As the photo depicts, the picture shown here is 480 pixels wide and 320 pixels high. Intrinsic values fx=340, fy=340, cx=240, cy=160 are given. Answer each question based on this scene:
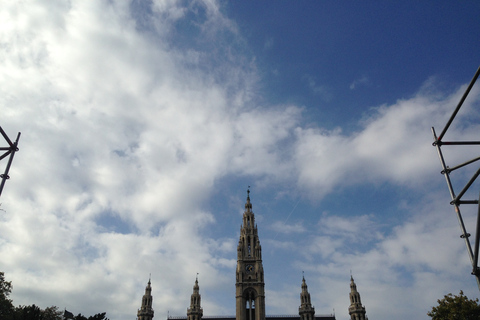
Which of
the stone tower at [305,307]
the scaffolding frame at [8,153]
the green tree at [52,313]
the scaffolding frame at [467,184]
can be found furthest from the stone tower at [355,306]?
the scaffolding frame at [8,153]

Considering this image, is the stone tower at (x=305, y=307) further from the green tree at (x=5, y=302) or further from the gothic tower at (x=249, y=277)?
the green tree at (x=5, y=302)

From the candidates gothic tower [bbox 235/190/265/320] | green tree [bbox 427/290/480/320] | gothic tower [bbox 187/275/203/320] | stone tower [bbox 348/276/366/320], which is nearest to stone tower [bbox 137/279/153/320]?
gothic tower [bbox 187/275/203/320]

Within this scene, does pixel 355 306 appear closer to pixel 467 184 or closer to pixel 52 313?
pixel 52 313

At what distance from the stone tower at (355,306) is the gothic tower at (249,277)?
88.3 ft

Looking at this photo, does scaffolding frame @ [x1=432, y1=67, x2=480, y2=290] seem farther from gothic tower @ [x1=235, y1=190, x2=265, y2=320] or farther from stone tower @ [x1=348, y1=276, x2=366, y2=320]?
stone tower @ [x1=348, y1=276, x2=366, y2=320]

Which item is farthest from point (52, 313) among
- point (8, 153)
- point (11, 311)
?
point (8, 153)

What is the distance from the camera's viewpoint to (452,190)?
15.5 meters

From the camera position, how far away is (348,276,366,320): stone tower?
97125 mm

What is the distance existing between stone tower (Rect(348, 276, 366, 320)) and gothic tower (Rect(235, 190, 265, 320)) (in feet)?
88.3

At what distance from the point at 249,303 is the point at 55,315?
48.6 m

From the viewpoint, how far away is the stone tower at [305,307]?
9754 centimetres

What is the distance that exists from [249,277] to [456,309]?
58.7 m

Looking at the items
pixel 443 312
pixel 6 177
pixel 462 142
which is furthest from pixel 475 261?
pixel 443 312

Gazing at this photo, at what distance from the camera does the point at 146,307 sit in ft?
327
